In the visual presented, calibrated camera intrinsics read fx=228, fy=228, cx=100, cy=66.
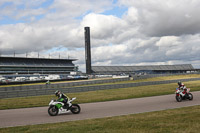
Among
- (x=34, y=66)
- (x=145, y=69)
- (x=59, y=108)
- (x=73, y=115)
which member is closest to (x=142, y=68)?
(x=145, y=69)

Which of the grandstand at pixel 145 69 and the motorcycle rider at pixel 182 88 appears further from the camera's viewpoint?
the grandstand at pixel 145 69

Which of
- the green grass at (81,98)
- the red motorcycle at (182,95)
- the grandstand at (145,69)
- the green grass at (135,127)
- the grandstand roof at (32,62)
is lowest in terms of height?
the green grass at (81,98)

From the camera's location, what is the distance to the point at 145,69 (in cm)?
12106

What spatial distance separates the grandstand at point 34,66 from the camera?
327ft

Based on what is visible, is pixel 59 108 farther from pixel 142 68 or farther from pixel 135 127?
pixel 142 68

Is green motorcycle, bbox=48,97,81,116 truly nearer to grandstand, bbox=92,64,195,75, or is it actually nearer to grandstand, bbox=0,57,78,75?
grandstand, bbox=0,57,78,75

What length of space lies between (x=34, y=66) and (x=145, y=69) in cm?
5660

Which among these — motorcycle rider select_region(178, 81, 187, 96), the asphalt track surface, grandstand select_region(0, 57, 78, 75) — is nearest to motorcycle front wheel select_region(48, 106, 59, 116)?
the asphalt track surface

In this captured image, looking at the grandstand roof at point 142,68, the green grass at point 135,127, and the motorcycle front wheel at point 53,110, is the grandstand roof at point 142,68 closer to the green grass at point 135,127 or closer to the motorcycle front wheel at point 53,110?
the motorcycle front wheel at point 53,110

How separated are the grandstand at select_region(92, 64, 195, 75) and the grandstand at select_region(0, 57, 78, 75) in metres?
17.3

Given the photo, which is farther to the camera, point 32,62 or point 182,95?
point 32,62

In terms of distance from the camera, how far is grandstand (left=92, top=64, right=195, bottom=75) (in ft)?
377

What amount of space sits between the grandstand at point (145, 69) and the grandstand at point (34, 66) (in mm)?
17260

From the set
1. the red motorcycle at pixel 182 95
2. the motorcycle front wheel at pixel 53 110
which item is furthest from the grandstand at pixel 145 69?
the motorcycle front wheel at pixel 53 110
